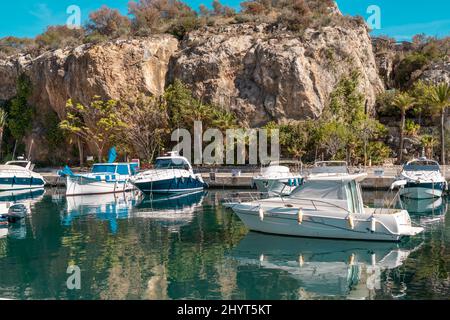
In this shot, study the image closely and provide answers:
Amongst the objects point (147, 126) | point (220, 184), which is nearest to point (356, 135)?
point (220, 184)

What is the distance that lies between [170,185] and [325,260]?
23.9 metres

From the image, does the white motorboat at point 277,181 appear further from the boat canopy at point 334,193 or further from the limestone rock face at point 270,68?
the limestone rock face at point 270,68

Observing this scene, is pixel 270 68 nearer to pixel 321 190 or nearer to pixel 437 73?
pixel 437 73

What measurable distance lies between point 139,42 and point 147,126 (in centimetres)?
1196

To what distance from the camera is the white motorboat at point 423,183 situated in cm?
3334

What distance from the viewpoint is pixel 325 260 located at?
1752 centimetres

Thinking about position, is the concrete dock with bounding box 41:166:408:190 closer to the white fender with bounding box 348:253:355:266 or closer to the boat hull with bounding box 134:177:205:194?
the boat hull with bounding box 134:177:205:194

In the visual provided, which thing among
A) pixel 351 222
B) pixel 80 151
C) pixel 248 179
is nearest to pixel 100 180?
pixel 248 179

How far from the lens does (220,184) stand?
144 ft

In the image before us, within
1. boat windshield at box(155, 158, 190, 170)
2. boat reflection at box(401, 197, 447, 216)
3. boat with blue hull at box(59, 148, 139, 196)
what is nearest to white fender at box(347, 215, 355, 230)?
boat reflection at box(401, 197, 447, 216)

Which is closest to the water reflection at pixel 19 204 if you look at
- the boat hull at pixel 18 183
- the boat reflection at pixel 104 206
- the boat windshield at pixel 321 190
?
the boat hull at pixel 18 183

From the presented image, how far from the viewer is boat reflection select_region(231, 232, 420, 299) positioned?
46.7ft

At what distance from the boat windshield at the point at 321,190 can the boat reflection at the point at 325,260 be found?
1786 mm

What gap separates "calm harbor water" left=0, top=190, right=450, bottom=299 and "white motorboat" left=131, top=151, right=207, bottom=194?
1174 centimetres
